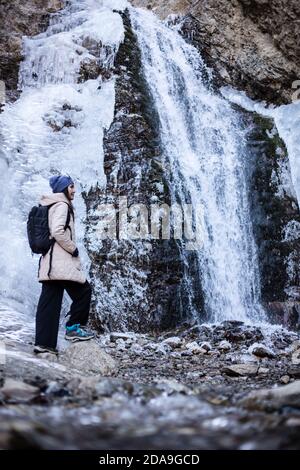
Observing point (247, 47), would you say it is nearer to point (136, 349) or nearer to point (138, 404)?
point (136, 349)

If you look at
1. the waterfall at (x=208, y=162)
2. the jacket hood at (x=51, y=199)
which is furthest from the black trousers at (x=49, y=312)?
the waterfall at (x=208, y=162)

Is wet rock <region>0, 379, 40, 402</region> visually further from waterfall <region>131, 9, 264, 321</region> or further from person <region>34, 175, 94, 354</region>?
waterfall <region>131, 9, 264, 321</region>

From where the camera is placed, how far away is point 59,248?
13.4 ft

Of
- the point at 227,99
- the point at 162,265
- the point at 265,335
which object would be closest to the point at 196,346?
the point at 265,335

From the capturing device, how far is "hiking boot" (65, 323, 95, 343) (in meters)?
4.22

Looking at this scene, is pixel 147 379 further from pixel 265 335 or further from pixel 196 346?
pixel 265 335

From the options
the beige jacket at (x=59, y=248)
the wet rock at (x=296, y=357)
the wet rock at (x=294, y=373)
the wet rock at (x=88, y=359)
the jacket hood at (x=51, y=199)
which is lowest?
the wet rock at (x=294, y=373)

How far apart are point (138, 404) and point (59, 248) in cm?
206

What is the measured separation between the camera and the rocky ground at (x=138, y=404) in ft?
5.18

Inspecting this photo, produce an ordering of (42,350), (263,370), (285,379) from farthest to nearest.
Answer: (263,370), (42,350), (285,379)

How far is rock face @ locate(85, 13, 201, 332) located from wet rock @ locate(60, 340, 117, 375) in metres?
2.45

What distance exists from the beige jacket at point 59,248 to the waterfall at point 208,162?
3.92 m

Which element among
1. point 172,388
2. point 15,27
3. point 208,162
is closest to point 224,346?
point 172,388

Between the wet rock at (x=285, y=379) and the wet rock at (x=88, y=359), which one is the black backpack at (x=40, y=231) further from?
the wet rock at (x=285, y=379)
